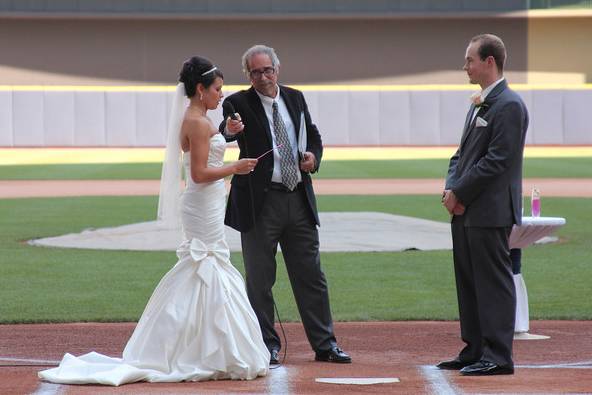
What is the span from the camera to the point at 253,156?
7.62m

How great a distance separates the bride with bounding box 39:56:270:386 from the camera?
695 centimetres

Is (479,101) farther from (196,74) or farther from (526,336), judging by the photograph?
(526,336)

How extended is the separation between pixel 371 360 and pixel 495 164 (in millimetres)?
1690

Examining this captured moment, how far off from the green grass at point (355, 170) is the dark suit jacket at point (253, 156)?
20.9 m

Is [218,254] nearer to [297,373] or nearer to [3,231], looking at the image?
[297,373]

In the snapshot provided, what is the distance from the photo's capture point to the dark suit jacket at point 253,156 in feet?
24.9

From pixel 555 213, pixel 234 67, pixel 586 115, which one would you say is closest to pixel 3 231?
pixel 555 213

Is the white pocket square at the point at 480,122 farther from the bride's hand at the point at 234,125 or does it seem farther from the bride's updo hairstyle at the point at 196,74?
the bride's updo hairstyle at the point at 196,74

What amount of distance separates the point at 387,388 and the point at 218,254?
53.6 inches

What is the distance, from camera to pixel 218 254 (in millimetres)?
7293

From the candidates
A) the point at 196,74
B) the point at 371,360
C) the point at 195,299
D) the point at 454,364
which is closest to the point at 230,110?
the point at 196,74

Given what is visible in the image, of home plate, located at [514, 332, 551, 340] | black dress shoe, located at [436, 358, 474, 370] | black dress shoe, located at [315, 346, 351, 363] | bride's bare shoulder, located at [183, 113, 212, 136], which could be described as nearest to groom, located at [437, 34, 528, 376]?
black dress shoe, located at [436, 358, 474, 370]

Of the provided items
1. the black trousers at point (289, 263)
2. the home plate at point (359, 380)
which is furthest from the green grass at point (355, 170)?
the home plate at point (359, 380)

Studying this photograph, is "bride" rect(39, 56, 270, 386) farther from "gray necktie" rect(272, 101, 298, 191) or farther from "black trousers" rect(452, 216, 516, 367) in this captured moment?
"black trousers" rect(452, 216, 516, 367)
